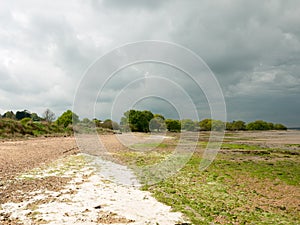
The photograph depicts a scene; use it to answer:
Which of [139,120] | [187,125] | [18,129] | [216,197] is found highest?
[139,120]

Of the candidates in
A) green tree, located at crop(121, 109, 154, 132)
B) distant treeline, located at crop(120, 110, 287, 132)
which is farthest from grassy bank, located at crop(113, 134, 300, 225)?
green tree, located at crop(121, 109, 154, 132)

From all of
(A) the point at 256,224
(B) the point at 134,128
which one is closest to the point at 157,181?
(A) the point at 256,224

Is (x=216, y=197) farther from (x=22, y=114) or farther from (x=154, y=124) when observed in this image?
(x=22, y=114)

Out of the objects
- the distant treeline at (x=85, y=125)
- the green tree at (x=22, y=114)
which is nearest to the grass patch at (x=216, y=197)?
the distant treeline at (x=85, y=125)

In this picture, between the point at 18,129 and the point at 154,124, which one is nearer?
the point at 18,129

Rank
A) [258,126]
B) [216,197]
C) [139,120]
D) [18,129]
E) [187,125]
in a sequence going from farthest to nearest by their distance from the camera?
[258,126]
[187,125]
[139,120]
[18,129]
[216,197]

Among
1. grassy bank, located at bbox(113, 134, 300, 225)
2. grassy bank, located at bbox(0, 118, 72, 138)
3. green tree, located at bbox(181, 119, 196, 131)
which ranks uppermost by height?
green tree, located at bbox(181, 119, 196, 131)

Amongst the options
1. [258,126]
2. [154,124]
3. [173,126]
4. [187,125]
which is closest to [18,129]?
[154,124]

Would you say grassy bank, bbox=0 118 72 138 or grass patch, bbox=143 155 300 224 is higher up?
grassy bank, bbox=0 118 72 138

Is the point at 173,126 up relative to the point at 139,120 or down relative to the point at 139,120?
down

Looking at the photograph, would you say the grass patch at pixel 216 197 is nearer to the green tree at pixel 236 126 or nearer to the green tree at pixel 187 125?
the green tree at pixel 187 125

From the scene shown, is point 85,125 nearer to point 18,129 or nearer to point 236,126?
point 18,129

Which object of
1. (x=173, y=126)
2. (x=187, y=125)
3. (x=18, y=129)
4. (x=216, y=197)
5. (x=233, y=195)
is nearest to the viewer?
(x=216, y=197)

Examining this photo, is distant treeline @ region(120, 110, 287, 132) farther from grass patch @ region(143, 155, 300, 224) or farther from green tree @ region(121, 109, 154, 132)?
grass patch @ region(143, 155, 300, 224)
